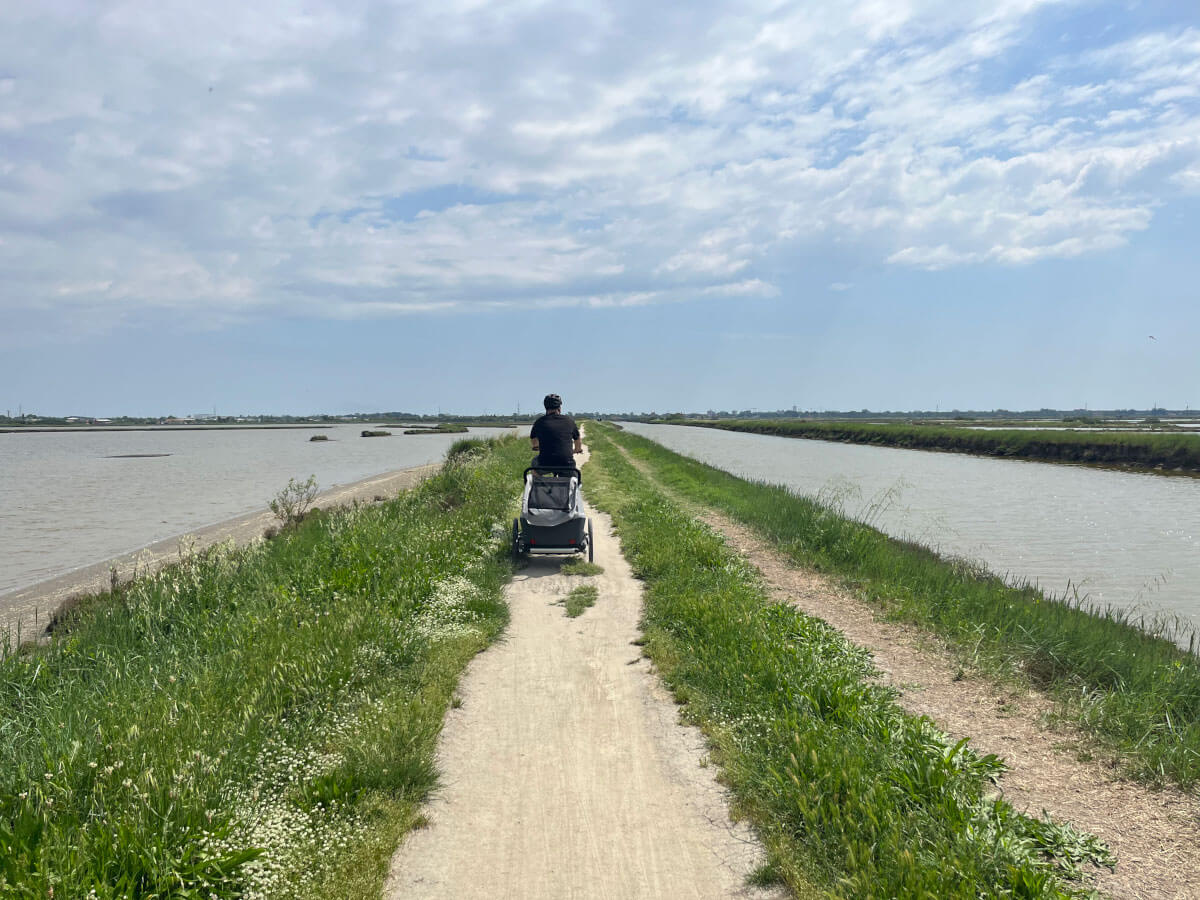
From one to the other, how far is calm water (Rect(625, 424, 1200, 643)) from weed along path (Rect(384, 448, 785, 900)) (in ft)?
32.5

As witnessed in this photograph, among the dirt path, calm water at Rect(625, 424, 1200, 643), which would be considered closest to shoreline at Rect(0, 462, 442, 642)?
the dirt path

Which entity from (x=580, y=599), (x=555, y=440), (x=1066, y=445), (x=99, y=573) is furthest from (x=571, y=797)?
(x=1066, y=445)

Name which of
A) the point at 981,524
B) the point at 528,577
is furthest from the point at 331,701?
the point at 981,524

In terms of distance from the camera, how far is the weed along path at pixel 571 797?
3.66m

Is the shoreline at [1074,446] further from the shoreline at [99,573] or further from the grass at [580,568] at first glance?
the shoreline at [99,573]

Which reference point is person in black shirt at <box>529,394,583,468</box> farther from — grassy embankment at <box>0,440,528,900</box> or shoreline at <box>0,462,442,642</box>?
shoreline at <box>0,462,442,642</box>

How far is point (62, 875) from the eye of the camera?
3094 mm

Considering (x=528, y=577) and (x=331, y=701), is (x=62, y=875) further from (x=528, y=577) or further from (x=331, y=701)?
(x=528, y=577)

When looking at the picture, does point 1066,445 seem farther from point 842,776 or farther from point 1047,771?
point 842,776

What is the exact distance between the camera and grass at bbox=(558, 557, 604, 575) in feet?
34.3

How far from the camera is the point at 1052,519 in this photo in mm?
21047

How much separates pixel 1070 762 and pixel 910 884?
8.85 ft

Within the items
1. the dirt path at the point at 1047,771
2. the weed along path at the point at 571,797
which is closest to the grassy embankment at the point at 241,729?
the weed along path at the point at 571,797

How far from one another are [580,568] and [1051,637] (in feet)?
19.4
